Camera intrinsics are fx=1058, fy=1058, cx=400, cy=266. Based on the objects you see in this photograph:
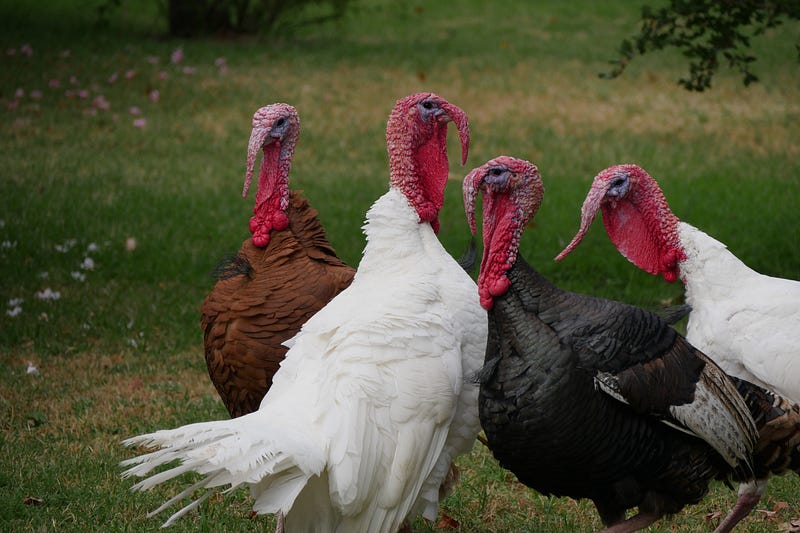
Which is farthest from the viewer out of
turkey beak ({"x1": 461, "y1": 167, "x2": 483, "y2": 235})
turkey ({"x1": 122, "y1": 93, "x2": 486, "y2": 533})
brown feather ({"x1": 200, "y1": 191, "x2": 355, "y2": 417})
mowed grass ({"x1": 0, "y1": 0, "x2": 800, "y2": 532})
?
mowed grass ({"x1": 0, "y1": 0, "x2": 800, "y2": 532})

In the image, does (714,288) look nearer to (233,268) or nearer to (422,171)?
(422,171)

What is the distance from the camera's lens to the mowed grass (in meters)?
5.02

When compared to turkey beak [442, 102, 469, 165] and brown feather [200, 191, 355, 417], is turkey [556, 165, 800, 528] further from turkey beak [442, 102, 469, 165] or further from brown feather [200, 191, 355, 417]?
brown feather [200, 191, 355, 417]

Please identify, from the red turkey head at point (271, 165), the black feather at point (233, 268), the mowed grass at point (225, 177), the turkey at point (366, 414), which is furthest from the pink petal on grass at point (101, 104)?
the turkey at point (366, 414)

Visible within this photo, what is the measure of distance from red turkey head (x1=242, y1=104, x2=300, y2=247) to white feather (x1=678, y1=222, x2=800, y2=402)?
1.75 meters

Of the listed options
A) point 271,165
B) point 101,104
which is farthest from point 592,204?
point 101,104

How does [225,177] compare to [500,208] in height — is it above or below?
below

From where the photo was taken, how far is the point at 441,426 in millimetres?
3766

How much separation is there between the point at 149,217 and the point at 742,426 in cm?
628

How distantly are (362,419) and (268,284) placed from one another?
3.47ft

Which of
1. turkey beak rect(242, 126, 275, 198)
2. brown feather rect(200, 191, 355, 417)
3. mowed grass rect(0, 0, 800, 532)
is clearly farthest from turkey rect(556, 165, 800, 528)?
turkey beak rect(242, 126, 275, 198)

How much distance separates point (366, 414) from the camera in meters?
3.61

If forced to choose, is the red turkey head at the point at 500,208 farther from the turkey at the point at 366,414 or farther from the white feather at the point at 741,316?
the white feather at the point at 741,316

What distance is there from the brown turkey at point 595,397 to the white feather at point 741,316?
0.35 meters
